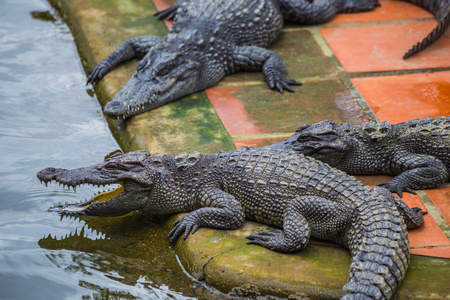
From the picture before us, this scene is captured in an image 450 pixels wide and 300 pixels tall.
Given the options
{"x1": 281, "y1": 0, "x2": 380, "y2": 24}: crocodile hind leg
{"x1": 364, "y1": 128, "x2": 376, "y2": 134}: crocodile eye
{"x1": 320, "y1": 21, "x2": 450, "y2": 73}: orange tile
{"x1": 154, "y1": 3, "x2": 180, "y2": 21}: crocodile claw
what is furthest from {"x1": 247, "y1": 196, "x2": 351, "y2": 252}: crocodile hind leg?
{"x1": 154, "y1": 3, "x2": 180, "y2": 21}: crocodile claw

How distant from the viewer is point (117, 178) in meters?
3.86

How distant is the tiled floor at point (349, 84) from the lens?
4.94 meters

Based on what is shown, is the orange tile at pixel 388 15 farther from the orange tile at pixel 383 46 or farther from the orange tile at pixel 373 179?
the orange tile at pixel 373 179

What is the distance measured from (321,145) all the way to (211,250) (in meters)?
1.25

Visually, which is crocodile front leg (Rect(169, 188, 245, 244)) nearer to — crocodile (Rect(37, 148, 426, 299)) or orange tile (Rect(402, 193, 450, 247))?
crocodile (Rect(37, 148, 426, 299))

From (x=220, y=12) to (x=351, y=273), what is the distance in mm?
3746

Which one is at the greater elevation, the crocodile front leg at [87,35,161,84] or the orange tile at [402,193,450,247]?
the crocodile front leg at [87,35,161,84]

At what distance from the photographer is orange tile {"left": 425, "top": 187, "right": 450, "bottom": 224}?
3857 millimetres

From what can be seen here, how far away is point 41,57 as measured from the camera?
6441mm

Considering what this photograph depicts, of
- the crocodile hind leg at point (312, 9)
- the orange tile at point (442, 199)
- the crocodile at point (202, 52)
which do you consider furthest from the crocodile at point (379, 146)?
the crocodile hind leg at point (312, 9)

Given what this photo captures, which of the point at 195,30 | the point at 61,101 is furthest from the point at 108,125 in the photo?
the point at 195,30

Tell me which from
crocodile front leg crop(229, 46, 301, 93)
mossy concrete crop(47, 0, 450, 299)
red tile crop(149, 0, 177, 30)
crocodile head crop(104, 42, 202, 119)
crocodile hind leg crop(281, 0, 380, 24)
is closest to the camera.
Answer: mossy concrete crop(47, 0, 450, 299)

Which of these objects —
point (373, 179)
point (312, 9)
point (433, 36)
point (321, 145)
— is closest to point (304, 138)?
point (321, 145)

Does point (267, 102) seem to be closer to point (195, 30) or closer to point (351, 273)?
point (195, 30)
